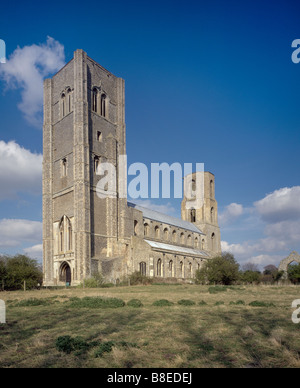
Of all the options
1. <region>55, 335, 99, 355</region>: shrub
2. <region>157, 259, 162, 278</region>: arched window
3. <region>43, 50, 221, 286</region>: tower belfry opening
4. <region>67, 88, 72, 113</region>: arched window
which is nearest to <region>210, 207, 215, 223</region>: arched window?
<region>43, 50, 221, 286</region>: tower belfry opening

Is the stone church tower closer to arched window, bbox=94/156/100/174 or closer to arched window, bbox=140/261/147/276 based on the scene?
arched window, bbox=94/156/100/174

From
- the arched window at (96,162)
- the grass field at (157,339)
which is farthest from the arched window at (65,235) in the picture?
the grass field at (157,339)

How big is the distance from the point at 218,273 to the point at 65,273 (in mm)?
19719

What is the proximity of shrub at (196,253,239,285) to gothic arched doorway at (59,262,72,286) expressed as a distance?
16362mm

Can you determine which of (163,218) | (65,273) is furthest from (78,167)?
(163,218)

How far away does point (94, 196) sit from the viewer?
4303 cm

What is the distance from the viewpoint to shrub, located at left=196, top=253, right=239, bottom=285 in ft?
107

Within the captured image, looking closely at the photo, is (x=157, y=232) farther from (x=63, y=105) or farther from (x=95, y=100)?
(x=63, y=105)

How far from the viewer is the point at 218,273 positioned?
32.4 meters

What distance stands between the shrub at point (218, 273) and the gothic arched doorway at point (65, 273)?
1636 centimetres

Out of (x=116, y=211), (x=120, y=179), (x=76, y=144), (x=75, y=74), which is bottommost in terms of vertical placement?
(x=116, y=211)
